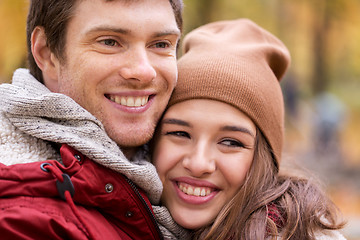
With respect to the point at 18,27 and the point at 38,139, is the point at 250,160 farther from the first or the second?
the point at 18,27

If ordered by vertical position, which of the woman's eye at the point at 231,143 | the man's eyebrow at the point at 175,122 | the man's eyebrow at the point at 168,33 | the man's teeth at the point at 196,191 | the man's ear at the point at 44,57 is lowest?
the man's teeth at the point at 196,191

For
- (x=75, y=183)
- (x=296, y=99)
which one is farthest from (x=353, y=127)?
Result: (x=75, y=183)

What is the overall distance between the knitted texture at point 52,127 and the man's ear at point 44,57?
210mm

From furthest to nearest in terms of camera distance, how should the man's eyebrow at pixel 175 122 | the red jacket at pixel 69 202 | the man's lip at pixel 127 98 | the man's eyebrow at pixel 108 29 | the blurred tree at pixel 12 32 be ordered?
1. the blurred tree at pixel 12 32
2. the man's eyebrow at pixel 175 122
3. the man's lip at pixel 127 98
4. the man's eyebrow at pixel 108 29
5. the red jacket at pixel 69 202

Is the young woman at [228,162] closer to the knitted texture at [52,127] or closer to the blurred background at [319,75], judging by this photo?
the knitted texture at [52,127]

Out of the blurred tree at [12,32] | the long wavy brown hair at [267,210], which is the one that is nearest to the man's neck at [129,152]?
the long wavy brown hair at [267,210]

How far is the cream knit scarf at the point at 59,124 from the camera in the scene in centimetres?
227

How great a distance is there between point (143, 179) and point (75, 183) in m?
0.43

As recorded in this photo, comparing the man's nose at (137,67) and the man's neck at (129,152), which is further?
the man's neck at (129,152)

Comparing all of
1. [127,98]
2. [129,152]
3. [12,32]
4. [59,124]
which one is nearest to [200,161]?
[129,152]

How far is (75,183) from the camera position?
84.8 inches

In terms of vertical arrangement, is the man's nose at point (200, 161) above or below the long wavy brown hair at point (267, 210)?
above

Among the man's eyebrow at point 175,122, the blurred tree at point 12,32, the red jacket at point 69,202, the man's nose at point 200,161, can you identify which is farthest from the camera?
the blurred tree at point 12,32

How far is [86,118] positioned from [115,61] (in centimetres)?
36
